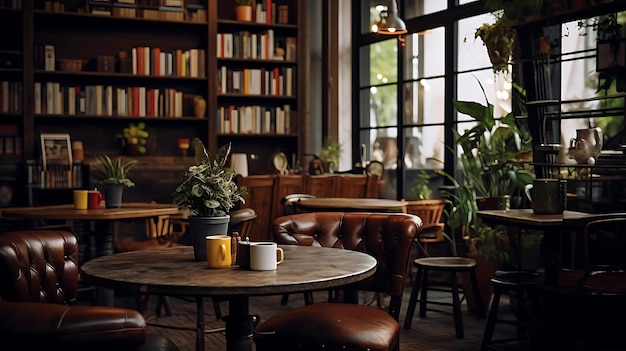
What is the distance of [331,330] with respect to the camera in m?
2.96

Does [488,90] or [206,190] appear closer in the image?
[206,190]

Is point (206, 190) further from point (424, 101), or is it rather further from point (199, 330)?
point (424, 101)

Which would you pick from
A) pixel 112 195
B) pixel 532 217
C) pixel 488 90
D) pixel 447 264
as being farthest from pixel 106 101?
pixel 532 217

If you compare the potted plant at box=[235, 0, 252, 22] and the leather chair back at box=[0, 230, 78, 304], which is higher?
the potted plant at box=[235, 0, 252, 22]

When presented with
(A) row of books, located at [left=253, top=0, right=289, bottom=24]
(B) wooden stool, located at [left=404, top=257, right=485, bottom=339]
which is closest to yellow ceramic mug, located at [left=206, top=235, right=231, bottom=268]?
(B) wooden stool, located at [left=404, top=257, right=485, bottom=339]

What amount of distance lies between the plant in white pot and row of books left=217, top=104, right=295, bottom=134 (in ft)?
17.5

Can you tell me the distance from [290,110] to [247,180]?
1998 millimetres

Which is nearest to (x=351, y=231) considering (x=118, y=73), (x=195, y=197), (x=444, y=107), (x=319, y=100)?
(x=195, y=197)

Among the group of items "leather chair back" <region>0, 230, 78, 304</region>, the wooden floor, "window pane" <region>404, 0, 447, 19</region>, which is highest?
"window pane" <region>404, 0, 447, 19</region>

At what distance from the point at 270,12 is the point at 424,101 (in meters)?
2.03

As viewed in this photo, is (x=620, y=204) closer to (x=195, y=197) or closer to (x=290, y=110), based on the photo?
(x=195, y=197)

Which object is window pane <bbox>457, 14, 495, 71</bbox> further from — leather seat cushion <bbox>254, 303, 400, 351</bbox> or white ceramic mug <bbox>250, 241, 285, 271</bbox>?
white ceramic mug <bbox>250, 241, 285, 271</bbox>

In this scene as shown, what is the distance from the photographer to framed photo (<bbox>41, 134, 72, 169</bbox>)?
7.50 meters

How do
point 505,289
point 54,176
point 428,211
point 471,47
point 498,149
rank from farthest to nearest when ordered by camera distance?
point 54,176
point 471,47
point 428,211
point 498,149
point 505,289
